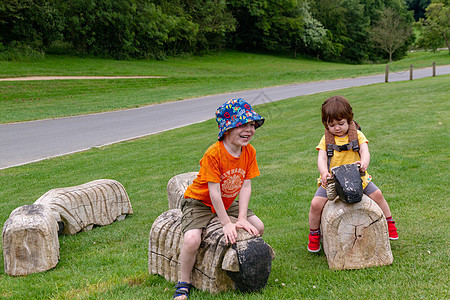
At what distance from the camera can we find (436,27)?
2410 inches

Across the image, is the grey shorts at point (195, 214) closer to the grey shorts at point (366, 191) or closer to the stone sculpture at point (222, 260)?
the stone sculpture at point (222, 260)

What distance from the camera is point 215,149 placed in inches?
151

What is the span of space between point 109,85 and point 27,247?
87.0ft

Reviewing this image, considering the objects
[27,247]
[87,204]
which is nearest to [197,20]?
[87,204]

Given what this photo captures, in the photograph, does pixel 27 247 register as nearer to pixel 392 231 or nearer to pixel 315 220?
pixel 315 220

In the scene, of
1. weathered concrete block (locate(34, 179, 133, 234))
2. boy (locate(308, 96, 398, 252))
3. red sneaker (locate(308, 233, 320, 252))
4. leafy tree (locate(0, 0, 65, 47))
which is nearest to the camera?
boy (locate(308, 96, 398, 252))

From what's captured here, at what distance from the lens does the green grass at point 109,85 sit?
902 inches

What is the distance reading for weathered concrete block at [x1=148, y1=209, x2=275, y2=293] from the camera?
3.72 m

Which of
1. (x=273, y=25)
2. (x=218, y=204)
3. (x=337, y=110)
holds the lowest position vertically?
(x=218, y=204)

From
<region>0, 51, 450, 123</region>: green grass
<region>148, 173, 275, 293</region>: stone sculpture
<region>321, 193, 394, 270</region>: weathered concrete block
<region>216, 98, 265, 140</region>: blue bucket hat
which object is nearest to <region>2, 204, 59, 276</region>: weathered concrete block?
<region>148, 173, 275, 293</region>: stone sculpture

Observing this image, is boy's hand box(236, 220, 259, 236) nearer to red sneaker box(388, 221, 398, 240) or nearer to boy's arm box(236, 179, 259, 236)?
boy's arm box(236, 179, 259, 236)

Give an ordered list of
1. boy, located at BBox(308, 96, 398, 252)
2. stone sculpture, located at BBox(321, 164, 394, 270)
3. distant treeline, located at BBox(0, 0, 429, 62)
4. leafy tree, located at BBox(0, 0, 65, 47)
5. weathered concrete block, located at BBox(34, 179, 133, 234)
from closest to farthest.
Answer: stone sculpture, located at BBox(321, 164, 394, 270)
boy, located at BBox(308, 96, 398, 252)
weathered concrete block, located at BBox(34, 179, 133, 234)
leafy tree, located at BBox(0, 0, 65, 47)
distant treeline, located at BBox(0, 0, 429, 62)

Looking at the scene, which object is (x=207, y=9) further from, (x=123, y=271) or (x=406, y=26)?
(x=123, y=271)

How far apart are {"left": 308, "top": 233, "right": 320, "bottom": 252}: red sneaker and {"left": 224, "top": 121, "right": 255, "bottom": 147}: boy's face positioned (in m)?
1.44
